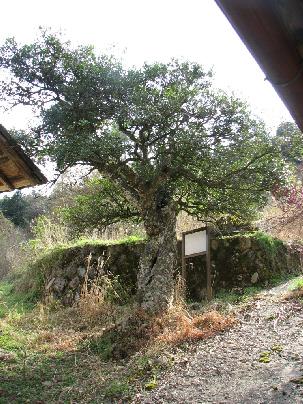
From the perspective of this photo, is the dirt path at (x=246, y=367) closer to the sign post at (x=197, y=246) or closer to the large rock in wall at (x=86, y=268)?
the sign post at (x=197, y=246)

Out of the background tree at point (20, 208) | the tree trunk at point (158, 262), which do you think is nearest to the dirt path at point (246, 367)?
the tree trunk at point (158, 262)

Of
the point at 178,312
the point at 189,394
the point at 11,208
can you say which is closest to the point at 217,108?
the point at 178,312

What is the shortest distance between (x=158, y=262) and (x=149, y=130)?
2.10 metres

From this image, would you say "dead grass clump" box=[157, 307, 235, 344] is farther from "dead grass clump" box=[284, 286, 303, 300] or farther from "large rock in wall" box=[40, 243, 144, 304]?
"large rock in wall" box=[40, 243, 144, 304]

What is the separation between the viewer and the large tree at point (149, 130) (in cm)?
655

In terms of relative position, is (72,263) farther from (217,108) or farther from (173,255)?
(217,108)

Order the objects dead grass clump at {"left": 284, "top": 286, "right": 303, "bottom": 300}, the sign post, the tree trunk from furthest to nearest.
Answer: the sign post, dead grass clump at {"left": 284, "top": 286, "right": 303, "bottom": 300}, the tree trunk

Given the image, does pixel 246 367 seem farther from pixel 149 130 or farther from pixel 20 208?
pixel 20 208

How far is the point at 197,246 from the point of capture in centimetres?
810

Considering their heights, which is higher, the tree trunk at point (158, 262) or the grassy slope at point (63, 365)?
the tree trunk at point (158, 262)

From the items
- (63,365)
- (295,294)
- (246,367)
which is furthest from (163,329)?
(295,294)

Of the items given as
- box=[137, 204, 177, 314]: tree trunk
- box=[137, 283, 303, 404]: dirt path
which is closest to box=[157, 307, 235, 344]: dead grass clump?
box=[137, 283, 303, 404]: dirt path

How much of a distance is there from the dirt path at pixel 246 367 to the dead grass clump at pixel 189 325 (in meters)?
0.16

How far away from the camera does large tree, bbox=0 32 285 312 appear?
21.5 ft
